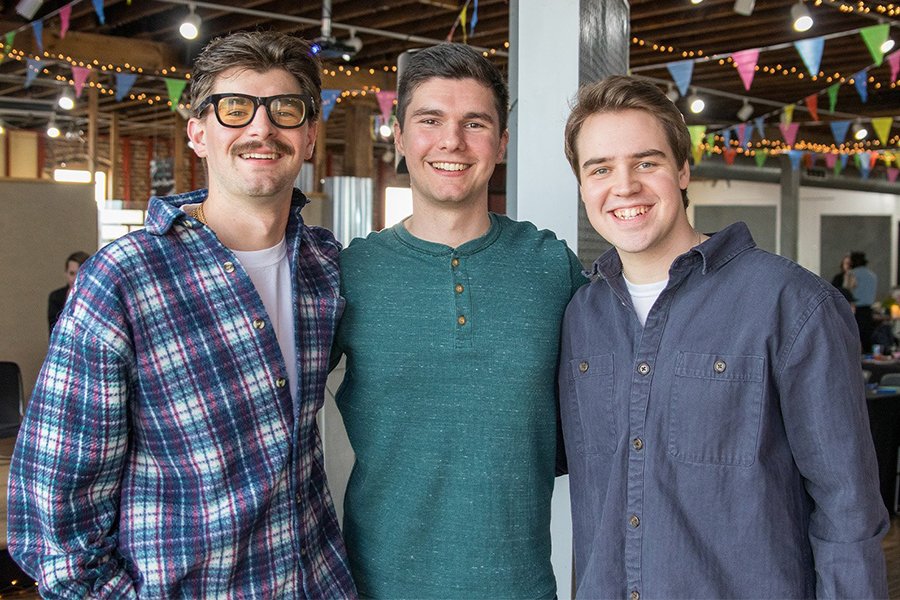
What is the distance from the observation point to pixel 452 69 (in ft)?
6.39

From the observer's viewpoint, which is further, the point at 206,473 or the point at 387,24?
Answer: the point at 387,24

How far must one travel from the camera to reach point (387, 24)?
7.46m

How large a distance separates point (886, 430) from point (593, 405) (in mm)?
4801

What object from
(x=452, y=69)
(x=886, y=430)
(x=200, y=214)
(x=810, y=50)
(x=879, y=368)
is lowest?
(x=886, y=430)

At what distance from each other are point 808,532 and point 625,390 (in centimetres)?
37

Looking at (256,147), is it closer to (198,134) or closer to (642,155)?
(198,134)

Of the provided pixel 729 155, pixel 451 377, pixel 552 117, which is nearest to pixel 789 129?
pixel 729 155

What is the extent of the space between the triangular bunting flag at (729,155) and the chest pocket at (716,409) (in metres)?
13.2

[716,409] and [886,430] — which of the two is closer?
[716,409]

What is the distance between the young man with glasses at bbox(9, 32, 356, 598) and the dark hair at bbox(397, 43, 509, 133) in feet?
1.10

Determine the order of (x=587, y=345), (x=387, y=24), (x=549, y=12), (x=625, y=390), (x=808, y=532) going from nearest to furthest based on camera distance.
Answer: (x=808, y=532) < (x=625, y=390) < (x=587, y=345) < (x=549, y=12) < (x=387, y=24)

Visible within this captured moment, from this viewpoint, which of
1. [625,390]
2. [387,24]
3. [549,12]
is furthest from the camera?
[387,24]

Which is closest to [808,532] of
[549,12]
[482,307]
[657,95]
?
[482,307]

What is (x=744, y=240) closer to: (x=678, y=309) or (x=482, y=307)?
(x=678, y=309)
